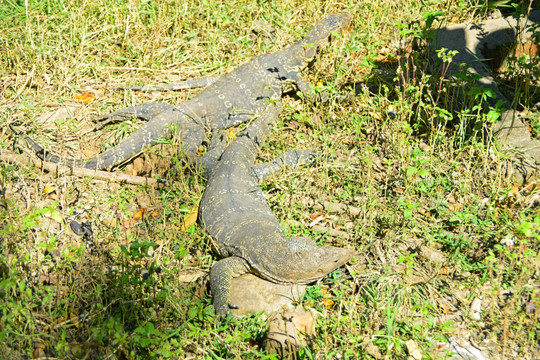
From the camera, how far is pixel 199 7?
25.4ft

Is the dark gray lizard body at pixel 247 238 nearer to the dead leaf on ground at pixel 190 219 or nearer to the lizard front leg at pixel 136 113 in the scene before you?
the dead leaf on ground at pixel 190 219

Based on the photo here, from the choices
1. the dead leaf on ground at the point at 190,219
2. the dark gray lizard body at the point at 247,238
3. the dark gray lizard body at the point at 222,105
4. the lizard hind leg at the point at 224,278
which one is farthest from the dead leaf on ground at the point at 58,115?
the lizard hind leg at the point at 224,278

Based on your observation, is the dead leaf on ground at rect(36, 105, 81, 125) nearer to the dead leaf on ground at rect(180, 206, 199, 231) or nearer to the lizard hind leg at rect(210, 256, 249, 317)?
the dead leaf on ground at rect(180, 206, 199, 231)

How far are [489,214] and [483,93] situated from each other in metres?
1.25

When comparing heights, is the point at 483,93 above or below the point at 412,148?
above

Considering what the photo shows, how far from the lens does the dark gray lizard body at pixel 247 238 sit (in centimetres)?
444

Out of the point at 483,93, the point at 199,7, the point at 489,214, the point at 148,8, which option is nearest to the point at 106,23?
Result: the point at 148,8

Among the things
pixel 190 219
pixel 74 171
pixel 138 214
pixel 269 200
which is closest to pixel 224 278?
pixel 190 219

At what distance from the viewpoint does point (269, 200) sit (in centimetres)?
557

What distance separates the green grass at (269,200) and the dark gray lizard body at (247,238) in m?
0.19

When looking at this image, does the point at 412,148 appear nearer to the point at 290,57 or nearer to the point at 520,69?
the point at 520,69

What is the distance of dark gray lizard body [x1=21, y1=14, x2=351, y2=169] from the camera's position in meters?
6.16

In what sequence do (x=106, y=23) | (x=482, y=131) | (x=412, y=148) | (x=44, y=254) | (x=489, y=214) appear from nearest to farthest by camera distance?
(x=44, y=254) → (x=489, y=214) → (x=482, y=131) → (x=412, y=148) → (x=106, y=23)

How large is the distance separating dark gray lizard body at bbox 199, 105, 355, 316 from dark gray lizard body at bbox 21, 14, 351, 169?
70 centimetres
